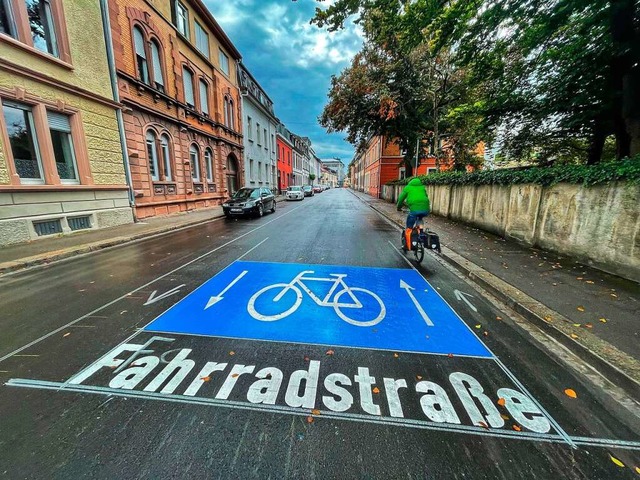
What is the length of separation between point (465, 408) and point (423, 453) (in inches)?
26.3

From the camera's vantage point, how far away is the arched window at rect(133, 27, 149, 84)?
12.8 m

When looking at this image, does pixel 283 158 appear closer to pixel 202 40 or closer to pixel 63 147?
pixel 202 40

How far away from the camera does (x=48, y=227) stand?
876 centimetres

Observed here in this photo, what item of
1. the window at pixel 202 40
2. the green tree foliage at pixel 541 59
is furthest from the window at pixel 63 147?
the window at pixel 202 40

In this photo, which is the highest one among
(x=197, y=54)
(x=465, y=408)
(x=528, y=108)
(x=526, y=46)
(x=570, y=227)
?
(x=197, y=54)

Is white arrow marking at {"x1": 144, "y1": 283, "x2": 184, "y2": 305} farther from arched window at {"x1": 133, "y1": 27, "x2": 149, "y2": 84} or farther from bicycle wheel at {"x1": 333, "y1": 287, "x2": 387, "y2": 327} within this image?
arched window at {"x1": 133, "y1": 27, "x2": 149, "y2": 84}

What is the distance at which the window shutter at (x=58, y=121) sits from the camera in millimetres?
9039

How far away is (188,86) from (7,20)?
9732 mm

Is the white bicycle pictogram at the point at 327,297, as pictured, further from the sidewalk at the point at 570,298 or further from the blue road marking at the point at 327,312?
the sidewalk at the point at 570,298

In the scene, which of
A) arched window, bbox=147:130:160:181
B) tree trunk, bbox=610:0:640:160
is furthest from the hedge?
arched window, bbox=147:130:160:181

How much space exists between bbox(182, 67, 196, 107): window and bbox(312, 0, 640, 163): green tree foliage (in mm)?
11909

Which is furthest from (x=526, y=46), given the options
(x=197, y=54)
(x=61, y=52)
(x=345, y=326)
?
(x=197, y=54)

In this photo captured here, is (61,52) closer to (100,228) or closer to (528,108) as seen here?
(100,228)

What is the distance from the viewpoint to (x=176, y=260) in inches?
268
